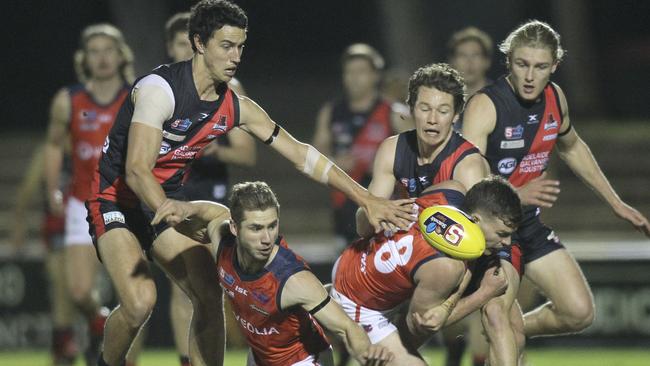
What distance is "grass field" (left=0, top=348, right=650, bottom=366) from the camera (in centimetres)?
920

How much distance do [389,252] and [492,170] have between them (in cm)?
100

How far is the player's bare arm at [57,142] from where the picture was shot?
814cm

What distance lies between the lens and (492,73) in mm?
12664

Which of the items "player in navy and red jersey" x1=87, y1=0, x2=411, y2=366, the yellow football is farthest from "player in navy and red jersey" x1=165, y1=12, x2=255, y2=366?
the yellow football

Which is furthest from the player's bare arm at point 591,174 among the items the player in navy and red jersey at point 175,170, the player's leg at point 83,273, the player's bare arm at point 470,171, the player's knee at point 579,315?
the player's leg at point 83,273

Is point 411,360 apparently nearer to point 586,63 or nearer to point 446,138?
point 446,138

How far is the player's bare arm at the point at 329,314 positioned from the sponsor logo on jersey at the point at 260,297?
8cm

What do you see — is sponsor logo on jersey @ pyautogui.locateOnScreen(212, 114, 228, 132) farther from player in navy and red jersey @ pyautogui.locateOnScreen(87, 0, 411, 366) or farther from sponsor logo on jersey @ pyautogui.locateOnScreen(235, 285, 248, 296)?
sponsor logo on jersey @ pyautogui.locateOnScreen(235, 285, 248, 296)

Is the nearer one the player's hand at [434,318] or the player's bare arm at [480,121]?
the player's hand at [434,318]

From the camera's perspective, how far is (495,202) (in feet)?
17.7

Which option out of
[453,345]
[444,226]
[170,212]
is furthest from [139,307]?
[453,345]

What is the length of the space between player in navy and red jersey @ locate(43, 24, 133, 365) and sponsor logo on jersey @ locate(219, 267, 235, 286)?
7.86 feet

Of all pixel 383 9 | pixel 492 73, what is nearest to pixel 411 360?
pixel 492 73

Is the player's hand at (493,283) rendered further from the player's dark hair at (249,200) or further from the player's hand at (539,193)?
the player's dark hair at (249,200)
